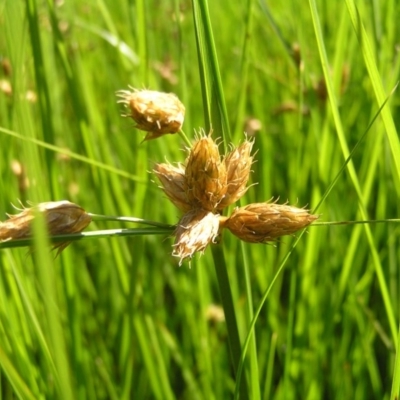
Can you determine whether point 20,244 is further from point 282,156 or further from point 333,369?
point 282,156

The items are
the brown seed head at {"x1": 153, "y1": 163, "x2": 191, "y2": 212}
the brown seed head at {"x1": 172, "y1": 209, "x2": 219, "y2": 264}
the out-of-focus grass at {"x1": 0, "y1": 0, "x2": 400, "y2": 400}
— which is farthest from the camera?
the out-of-focus grass at {"x1": 0, "y1": 0, "x2": 400, "y2": 400}

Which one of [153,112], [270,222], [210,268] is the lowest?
[210,268]

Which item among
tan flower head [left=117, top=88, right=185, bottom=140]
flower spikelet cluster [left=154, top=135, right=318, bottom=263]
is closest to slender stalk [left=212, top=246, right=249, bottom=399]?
flower spikelet cluster [left=154, top=135, right=318, bottom=263]

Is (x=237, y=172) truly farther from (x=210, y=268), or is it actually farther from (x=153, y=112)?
(x=210, y=268)

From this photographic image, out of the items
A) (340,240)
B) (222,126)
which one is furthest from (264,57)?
(222,126)

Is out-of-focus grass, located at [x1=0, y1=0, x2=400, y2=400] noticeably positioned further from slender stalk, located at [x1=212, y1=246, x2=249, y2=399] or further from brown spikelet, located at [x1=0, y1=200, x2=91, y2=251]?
brown spikelet, located at [x1=0, y1=200, x2=91, y2=251]

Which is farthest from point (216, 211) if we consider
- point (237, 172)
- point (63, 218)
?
point (63, 218)
